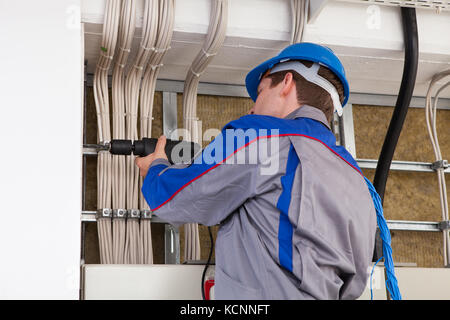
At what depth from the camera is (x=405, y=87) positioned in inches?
64.1

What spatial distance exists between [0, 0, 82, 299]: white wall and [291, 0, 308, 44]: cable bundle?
57 cm

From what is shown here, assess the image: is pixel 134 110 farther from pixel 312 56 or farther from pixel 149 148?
pixel 312 56

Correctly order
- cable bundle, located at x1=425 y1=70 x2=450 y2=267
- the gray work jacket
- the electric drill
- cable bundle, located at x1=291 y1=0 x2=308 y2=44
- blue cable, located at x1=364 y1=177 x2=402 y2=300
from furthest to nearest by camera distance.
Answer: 1. cable bundle, located at x1=425 y1=70 x2=450 y2=267
2. cable bundle, located at x1=291 y1=0 x2=308 y2=44
3. the electric drill
4. blue cable, located at x1=364 y1=177 x2=402 y2=300
5. the gray work jacket

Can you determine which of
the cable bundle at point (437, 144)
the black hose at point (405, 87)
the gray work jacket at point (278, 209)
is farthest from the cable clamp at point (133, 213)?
the cable bundle at point (437, 144)

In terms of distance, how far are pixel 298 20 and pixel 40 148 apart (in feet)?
2.50

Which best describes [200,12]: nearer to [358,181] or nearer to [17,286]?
[358,181]

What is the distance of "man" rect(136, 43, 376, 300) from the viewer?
1.08 meters

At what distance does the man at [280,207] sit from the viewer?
3.54 feet

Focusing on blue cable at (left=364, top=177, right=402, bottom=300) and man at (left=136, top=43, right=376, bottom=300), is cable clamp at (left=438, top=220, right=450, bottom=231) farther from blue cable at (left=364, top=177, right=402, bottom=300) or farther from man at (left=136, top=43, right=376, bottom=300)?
man at (left=136, top=43, right=376, bottom=300)

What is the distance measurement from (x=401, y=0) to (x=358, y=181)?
587mm

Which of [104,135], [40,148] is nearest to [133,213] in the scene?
[104,135]

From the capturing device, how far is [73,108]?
4.28 feet

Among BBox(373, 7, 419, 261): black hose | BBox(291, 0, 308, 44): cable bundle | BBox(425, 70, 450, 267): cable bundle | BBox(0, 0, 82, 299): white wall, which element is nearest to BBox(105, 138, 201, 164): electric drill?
BBox(0, 0, 82, 299): white wall
